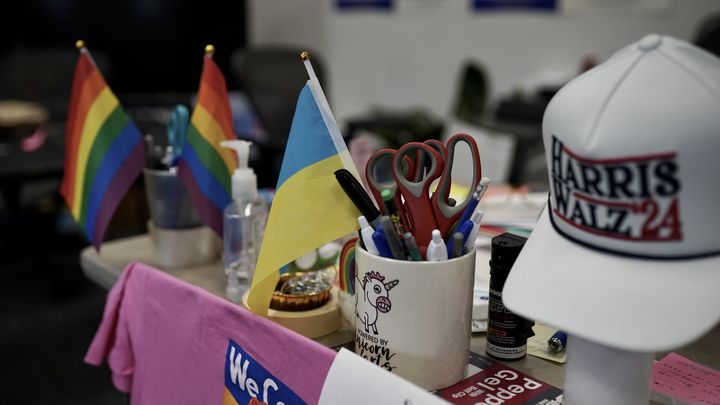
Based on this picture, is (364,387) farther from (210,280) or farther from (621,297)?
(210,280)

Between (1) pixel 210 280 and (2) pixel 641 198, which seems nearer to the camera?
(2) pixel 641 198

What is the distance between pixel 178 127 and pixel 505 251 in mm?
601

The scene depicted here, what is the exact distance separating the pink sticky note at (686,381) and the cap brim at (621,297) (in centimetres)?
23

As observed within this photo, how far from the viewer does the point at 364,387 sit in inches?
25.7

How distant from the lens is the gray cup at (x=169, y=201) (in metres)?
1.08

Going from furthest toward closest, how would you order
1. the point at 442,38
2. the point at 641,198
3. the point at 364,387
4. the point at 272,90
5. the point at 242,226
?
the point at 442,38
the point at 272,90
the point at 242,226
the point at 364,387
the point at 641,198

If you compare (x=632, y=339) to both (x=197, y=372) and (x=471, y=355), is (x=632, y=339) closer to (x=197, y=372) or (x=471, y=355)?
(x=471, y=355)

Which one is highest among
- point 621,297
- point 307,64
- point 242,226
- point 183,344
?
point 307,64

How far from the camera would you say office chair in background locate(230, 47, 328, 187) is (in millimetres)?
2881

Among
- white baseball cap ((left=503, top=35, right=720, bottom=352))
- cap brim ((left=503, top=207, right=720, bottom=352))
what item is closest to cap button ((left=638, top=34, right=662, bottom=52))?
white baseball cap ((left=503, top=35, right=720, bottom=352))

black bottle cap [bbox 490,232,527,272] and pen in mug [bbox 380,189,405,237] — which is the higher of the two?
pen in mug [bbox 380,189,405,237]

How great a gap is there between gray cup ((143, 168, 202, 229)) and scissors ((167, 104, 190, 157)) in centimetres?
5

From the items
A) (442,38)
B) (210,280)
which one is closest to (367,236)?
(210,280)

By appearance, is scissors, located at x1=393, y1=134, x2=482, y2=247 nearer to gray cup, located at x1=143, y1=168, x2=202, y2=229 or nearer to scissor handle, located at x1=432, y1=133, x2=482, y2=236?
scissor handle, located at x1=432, y1=133, x2=482, y2=236
